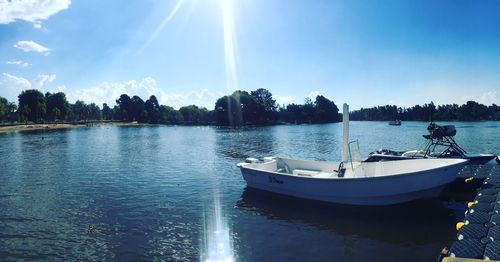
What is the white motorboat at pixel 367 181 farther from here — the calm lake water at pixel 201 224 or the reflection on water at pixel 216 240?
the reflection on water at pixel 216 240

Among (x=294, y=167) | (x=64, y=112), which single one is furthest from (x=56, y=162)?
(x=64, y=112)

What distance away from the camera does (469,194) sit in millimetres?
21016

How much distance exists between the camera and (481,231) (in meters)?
10.6

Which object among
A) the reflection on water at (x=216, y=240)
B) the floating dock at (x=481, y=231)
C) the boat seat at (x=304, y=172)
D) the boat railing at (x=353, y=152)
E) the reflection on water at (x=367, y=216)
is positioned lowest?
the reflection on water at (x=216, y=240)

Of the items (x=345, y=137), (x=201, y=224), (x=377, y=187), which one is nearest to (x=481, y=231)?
(x=377, y=187)

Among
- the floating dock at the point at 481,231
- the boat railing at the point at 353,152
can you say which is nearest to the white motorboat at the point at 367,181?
the boat railing at the point at 353,152

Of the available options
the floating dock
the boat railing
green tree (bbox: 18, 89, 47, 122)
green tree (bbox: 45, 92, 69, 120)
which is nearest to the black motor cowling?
the floating dock

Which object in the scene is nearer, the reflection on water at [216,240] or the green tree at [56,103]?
the reflection on water at [216,240]

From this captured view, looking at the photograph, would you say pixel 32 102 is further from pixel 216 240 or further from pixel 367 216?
pixel 367 216

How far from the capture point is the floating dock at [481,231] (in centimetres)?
881

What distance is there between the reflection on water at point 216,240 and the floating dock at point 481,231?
7.80 metres

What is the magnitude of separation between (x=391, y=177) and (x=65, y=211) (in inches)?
716

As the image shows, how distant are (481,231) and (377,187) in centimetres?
645

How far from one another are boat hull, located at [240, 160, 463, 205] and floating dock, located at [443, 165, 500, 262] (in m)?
2.03
